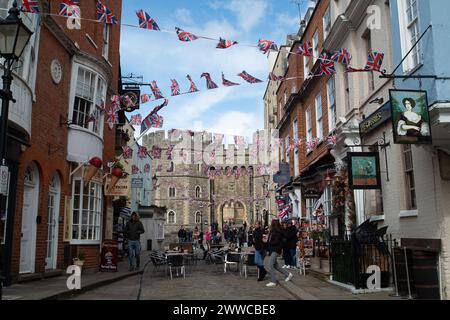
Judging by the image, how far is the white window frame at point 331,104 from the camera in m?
16.1

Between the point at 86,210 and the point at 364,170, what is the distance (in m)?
9.11

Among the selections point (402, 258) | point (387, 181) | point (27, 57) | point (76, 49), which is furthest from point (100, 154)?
point (402, 258)

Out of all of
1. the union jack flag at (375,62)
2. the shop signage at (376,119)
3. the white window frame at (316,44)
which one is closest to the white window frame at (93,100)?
the white window frame at (316,44)

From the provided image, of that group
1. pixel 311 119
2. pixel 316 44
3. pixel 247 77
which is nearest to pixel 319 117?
pixel 311 119

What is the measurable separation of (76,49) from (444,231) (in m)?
11.7

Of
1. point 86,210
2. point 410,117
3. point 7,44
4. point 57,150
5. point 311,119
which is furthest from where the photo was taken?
point 311,119

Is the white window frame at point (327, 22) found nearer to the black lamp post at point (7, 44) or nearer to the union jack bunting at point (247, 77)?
the union jack bunting at point (247, 77)

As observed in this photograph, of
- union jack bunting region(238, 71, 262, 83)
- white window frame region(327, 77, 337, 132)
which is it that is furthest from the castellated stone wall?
union jack bunting region(238, 71, 262, 83)

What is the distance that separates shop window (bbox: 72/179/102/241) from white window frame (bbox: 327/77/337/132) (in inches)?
340

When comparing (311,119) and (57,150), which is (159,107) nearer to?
(57,150)

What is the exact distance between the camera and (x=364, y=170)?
11.2m

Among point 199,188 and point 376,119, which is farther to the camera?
point 199,188

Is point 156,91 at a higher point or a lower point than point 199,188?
lower

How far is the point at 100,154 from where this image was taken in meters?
16.2
